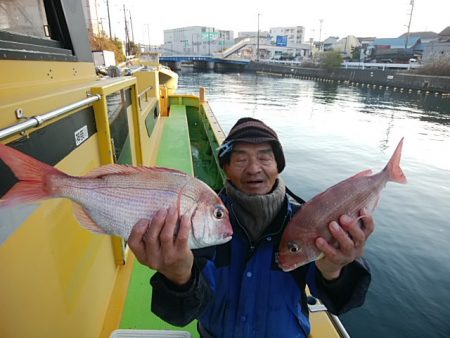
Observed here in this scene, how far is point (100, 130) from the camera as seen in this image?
2627 millimetres

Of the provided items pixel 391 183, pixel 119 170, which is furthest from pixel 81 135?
pixel 391 183

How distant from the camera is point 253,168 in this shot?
6.53 feet

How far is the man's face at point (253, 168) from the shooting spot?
200cm

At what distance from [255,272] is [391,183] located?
10.3 m

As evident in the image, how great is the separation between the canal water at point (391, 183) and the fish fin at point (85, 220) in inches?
207

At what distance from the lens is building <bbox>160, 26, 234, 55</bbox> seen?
121 m

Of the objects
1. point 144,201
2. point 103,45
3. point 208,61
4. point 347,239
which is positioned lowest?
point 347,239

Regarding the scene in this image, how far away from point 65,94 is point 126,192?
896mm

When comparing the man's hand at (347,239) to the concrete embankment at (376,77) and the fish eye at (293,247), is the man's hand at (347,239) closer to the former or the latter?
the fish eye at (293,247)

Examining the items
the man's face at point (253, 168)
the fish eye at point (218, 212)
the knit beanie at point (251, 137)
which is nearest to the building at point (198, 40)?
the knit beanie at point (251, 137)

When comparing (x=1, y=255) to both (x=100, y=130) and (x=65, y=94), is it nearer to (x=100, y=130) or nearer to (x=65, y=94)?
(x=65, y=94)

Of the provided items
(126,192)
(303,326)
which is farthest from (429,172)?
(126,192)

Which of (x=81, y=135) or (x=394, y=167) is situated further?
(x=81, y=135)

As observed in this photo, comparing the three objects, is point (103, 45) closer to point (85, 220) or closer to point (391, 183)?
point (391, 183)
